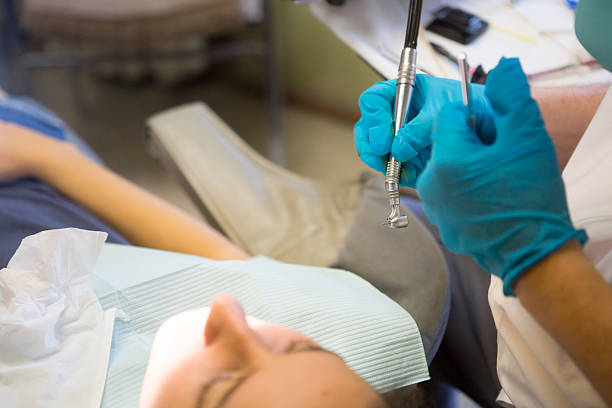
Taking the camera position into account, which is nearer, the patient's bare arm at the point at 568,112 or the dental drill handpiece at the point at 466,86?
the dental drill handpiece at the point at 466,86

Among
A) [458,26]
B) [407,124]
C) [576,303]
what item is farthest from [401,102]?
[458,26]

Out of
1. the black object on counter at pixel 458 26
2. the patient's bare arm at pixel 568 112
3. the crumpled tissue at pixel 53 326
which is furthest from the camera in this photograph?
the black object on counter at pixel 458 26

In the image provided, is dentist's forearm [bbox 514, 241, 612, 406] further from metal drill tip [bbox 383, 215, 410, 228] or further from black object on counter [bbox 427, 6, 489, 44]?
black object on counter [bbox 427, 6, 489, 44]

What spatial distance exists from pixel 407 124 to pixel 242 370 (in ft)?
1.03

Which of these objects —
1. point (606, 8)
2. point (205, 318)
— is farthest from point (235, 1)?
point (205, 318)

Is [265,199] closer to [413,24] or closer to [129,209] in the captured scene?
[129,209]

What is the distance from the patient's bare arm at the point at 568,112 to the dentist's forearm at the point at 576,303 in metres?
0.30

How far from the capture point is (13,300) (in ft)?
1.91

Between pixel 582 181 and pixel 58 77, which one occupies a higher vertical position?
pixel 582 181

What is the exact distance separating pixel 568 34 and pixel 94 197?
0.83 metres

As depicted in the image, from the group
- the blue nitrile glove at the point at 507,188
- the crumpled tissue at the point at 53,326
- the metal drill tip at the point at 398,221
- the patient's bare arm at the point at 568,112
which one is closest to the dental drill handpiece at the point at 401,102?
the metal drill tip at the point at 398,221

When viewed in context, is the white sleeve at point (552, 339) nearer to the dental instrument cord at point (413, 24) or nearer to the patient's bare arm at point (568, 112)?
the patient's bare arm at point (568, 112)

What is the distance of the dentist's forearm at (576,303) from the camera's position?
1.47 ft

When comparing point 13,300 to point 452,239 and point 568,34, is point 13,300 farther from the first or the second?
point 568,34
